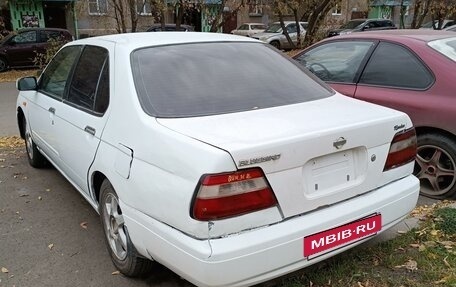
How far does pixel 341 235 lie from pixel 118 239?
4.94ft

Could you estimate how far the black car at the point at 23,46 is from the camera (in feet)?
58.2

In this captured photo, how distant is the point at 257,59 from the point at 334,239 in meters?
1.54

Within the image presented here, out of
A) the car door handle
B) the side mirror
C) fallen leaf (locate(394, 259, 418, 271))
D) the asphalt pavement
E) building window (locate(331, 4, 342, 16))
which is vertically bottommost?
the asphalt pavement

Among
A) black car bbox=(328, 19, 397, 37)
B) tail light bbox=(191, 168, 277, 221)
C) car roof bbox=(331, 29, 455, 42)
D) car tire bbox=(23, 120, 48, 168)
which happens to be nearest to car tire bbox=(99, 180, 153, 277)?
tail light bbox=(191, 168, 277, 221)

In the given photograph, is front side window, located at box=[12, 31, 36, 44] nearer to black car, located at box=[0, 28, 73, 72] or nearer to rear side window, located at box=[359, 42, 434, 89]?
black car, located at box=[0, 28, 73, 72]

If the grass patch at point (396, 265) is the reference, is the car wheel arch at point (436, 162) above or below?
above

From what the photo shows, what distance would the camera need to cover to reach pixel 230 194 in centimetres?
219

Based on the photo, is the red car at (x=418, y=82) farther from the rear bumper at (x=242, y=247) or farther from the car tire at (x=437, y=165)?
the rear bumper at (x=242, y=247)

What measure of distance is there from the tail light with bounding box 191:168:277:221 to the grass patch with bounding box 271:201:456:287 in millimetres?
843

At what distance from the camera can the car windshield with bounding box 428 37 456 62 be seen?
167 inches

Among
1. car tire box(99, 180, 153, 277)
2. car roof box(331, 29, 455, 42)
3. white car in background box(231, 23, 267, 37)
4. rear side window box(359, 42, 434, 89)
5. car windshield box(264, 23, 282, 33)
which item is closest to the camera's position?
car tire box(99, 180, 153, 277)

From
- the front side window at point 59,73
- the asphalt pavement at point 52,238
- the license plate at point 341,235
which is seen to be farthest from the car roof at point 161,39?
the license plate at point 341,235

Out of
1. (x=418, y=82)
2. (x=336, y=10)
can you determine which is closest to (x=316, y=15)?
(x=336, y=10)

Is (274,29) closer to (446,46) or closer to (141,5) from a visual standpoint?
(141,5)
